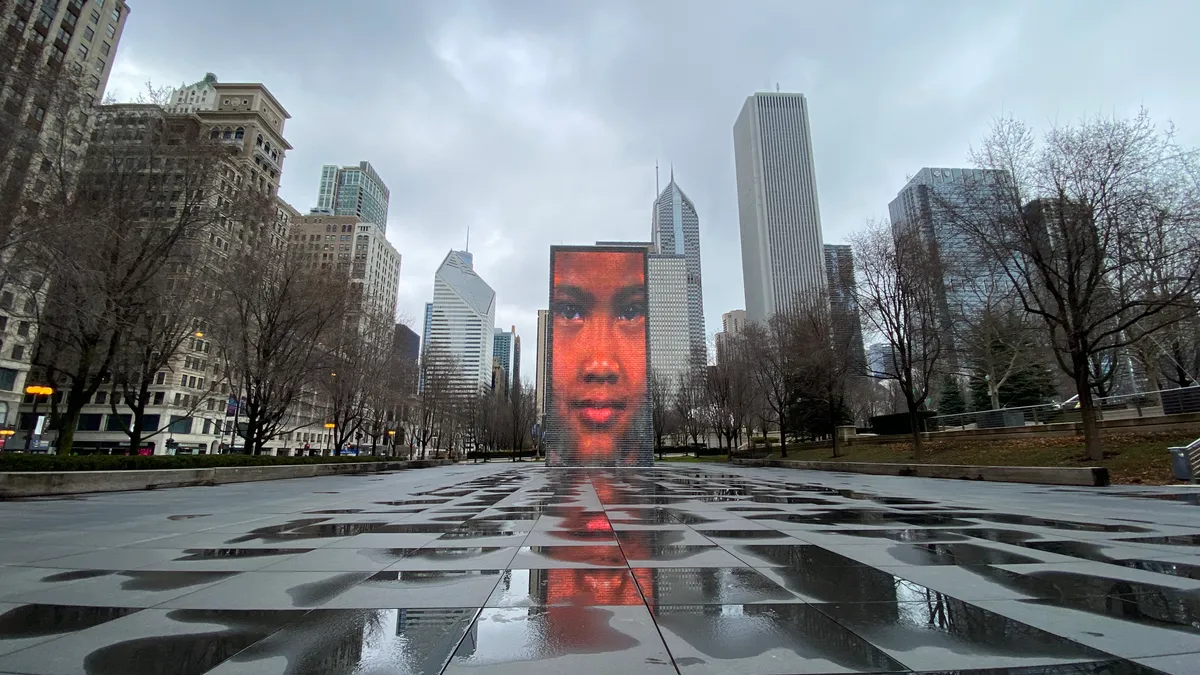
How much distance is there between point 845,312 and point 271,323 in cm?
3394

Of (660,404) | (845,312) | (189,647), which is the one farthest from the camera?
(660,404)

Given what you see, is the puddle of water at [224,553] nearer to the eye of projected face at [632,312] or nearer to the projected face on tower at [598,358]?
the projected face on tower at [598,358]

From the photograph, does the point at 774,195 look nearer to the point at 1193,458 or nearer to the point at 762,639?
the point at 1193,458

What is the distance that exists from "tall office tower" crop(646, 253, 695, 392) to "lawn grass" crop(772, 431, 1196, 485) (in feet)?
299

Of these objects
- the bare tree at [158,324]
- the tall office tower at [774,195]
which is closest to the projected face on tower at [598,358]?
the bare tree at [158,324]

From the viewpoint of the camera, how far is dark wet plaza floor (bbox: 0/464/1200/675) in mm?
2957

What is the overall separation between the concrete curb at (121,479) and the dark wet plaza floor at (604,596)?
6790 millimetres

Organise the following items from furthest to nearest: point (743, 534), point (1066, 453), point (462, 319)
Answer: point (462, 319) < point (1066, 453) < point (743, 534)

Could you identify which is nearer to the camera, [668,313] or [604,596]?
[604,596]

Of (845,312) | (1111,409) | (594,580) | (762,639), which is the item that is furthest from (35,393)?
(1111,409)

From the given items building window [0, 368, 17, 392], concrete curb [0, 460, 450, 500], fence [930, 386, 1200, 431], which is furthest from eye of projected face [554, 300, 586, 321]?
building window [0, 368, 17, 392]

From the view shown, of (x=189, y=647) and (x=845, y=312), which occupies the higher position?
(x=845, y=312)

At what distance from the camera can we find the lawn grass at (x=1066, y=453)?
1772 cm

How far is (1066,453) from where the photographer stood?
2170 centimetres
